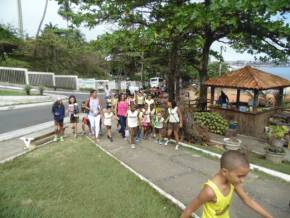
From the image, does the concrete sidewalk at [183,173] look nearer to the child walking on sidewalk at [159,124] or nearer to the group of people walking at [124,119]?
the child walking on sidewalk at [159,124]

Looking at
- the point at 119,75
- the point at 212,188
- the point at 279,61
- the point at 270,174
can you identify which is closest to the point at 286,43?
the point at 279,61

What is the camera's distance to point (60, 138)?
34.4 feet

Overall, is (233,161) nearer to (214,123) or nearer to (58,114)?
(58,114)

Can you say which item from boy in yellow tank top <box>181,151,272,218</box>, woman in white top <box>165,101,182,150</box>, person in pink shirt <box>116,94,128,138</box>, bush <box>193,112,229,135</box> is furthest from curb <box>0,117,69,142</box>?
boy in yellow tank top <box>181,151,272,218</box>

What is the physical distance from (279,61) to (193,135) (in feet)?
26.9

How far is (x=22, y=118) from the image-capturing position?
645 inches

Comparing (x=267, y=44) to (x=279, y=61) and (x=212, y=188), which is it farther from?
(x=212, y=188)

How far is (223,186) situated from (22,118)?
15700 mm

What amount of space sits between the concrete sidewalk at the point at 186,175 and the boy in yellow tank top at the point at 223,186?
2.28m

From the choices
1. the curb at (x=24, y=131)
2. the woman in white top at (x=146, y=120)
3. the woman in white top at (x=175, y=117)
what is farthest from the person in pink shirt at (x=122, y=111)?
the curb at (x=24, y=131)

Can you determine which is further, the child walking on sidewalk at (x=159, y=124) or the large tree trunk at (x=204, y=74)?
the large tree trunk at (x=204, y=74)

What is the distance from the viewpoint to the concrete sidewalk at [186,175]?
18.0ft

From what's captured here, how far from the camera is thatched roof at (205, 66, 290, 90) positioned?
14.2m

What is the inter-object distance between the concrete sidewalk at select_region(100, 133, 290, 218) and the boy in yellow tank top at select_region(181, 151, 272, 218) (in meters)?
2.28
